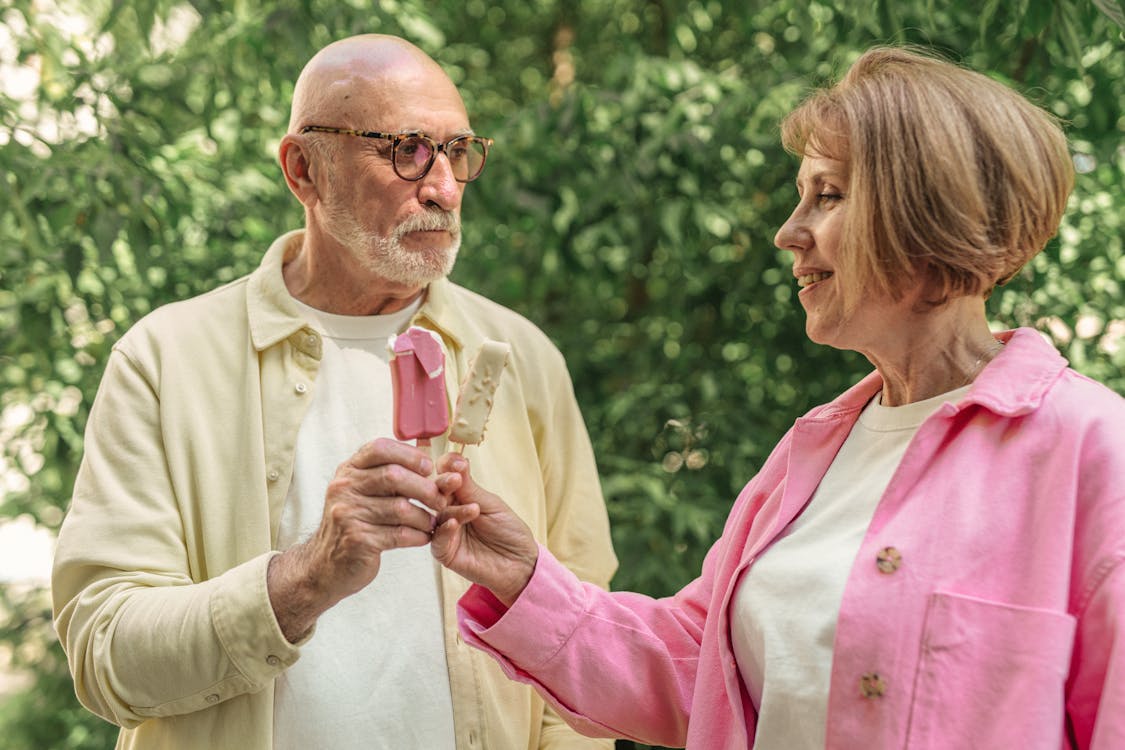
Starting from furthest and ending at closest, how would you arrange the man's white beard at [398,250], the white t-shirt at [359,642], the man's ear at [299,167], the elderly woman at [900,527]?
1. the man's ear at [299,167]
2. the man's white beard at [398,250]
3. the white t-shirt at [359,642]
4. the elderly woman at [900,527]

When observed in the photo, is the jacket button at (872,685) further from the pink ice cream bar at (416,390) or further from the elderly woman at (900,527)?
the pink ice cream bar at (416,390)

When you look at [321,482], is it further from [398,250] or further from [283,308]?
[398,250]

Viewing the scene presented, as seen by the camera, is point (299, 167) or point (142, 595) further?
point (299, 167)

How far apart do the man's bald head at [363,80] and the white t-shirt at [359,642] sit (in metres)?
0.51

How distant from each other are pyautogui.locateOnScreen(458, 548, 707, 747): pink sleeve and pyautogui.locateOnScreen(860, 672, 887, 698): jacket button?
509 mm

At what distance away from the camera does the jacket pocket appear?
1.63m

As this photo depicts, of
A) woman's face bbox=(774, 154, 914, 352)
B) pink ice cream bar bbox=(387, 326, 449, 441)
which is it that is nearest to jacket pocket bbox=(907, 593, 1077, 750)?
woman's face bbox=(774, 154, 914, 352)

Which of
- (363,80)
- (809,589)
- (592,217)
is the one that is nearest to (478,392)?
(809,589)

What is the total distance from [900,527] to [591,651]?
65 centimetres

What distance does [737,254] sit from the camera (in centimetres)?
389

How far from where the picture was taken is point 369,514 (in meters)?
1.94

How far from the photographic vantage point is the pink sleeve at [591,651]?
83.9 inches

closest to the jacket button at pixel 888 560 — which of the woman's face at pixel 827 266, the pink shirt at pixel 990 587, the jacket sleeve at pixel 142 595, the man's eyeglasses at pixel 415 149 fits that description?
the pink shirt at pixel 990 587

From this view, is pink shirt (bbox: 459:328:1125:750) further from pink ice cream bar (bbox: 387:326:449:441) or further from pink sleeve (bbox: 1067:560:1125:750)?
pink ice cream bar (bbox: 387:326:449:441)
